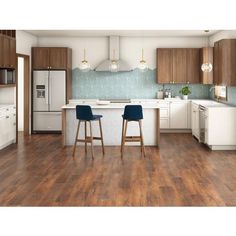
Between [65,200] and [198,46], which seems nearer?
[65,200]

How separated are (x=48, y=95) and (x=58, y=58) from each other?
39.7 inches

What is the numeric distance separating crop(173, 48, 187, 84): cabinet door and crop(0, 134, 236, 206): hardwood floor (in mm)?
2826

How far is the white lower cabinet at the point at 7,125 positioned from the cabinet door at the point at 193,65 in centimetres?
482

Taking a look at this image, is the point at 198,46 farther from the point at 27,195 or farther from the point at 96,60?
the point at 27,195

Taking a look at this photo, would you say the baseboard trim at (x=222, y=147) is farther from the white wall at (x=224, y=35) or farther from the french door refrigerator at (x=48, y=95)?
the french door refrigerator at (x=48, y=95)

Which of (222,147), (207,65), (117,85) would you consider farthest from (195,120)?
(117,85)

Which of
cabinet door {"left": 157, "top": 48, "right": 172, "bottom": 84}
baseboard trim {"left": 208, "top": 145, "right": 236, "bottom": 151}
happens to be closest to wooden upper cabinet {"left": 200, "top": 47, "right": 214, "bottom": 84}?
cabinet door {"left": 157, "top": 48, "right": 172, "bottom": 84}

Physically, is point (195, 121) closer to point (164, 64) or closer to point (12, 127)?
point (164, 64)

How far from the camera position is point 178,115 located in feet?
35.7

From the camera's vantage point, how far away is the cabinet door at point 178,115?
1084 centimetres

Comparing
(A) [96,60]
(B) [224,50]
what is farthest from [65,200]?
(A) [96,60]

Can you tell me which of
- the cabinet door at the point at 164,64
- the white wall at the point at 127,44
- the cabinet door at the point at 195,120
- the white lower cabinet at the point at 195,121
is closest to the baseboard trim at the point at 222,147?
the white lower cabinet at the point at 195,121
